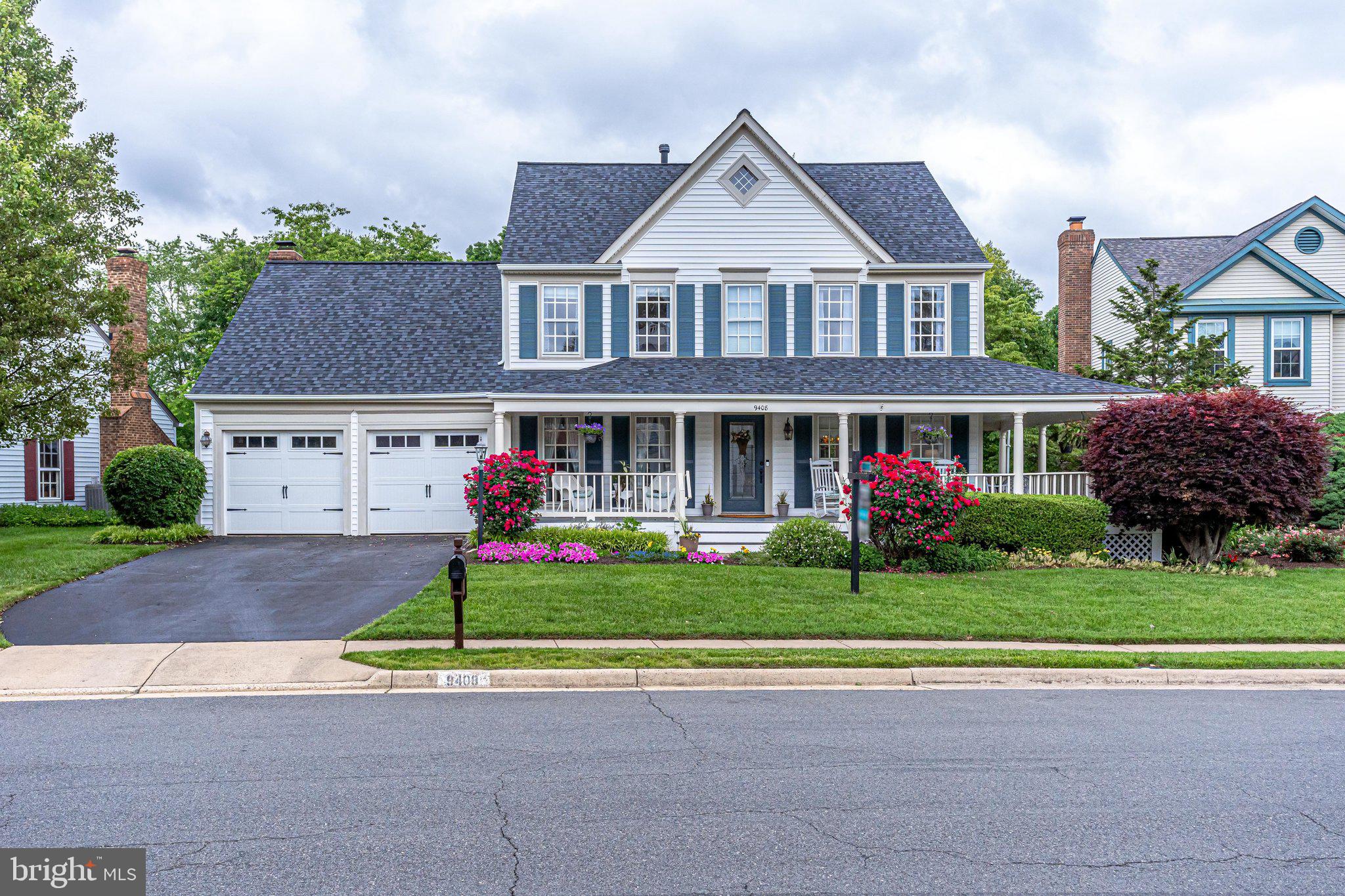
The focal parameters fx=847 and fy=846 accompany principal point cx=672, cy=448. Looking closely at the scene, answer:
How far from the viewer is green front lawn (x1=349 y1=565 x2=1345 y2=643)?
9.94 m

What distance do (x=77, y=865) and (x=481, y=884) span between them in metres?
2.07

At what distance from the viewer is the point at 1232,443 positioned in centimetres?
1459

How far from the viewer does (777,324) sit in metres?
19.6

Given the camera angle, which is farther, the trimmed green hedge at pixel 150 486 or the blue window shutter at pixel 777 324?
the blue window shutter at pixel 777 324


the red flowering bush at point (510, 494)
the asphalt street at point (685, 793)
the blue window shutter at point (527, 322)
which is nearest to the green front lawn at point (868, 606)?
the red flowering bush at point (510, 494)

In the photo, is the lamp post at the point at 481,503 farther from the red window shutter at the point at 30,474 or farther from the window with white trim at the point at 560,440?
the red window shutter at the point at 30,474

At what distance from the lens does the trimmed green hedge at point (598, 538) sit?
15320 mm

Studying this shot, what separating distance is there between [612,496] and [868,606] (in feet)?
24.9

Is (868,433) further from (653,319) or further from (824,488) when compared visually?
(653,319)

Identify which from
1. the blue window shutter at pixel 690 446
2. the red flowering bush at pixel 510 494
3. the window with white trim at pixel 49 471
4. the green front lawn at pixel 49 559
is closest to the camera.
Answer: the green front lawn at pixel 49 559

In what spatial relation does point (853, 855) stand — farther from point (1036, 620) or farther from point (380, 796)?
point (1036, 620)

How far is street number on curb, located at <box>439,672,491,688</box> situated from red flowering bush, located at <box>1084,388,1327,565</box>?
40.5ft

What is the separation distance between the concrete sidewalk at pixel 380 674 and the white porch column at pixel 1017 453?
7779 mm

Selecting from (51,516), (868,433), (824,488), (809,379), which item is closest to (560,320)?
(809,379)
